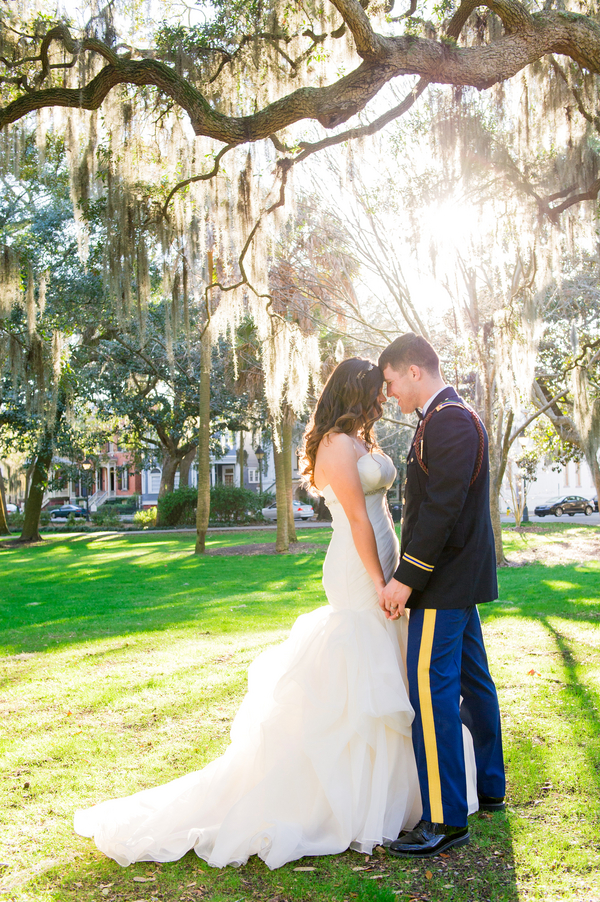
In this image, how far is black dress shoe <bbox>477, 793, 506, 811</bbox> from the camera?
276 cm

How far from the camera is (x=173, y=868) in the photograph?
239cm

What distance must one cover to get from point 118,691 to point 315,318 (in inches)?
309

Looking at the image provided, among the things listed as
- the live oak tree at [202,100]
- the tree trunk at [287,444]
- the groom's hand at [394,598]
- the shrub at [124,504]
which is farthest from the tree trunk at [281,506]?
the shrub at [124,504]

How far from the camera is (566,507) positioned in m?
30.7

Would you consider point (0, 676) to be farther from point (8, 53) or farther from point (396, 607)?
point (8, 53)

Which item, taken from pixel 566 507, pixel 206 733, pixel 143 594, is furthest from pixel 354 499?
pixel 566 507

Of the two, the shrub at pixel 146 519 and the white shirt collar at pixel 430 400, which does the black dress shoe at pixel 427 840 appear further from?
the shrub at pixel 146 519

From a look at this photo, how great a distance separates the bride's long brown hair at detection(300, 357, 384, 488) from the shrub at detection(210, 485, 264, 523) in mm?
22868

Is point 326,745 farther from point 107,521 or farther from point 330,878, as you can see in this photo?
point 107,521

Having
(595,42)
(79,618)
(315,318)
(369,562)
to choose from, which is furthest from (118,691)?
(315,318)

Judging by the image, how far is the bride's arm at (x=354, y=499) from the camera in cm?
274

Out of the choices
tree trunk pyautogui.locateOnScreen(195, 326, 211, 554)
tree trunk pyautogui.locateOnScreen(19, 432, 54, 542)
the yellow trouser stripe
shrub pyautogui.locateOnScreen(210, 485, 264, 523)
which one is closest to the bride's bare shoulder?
the yellow trouser stripe

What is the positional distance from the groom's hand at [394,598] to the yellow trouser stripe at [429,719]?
0.10 metres

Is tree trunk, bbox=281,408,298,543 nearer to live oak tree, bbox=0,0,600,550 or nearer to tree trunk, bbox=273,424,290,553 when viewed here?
tree trunk, bbox=273,424,290,553
